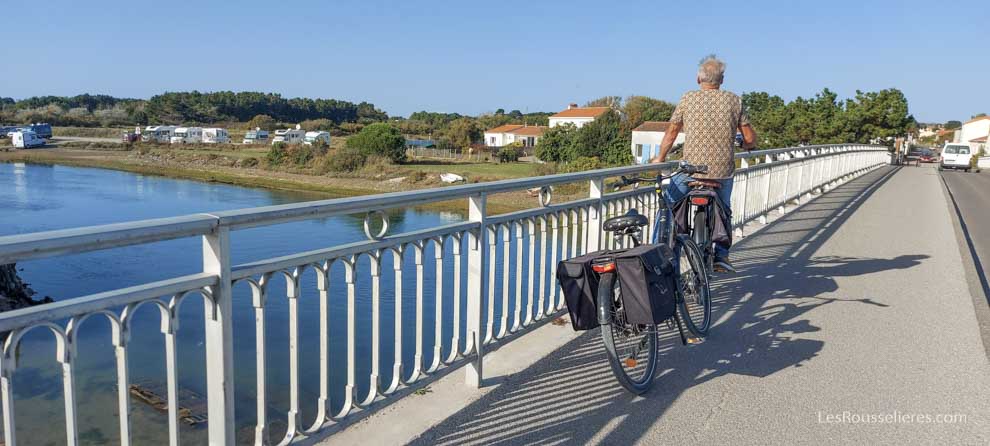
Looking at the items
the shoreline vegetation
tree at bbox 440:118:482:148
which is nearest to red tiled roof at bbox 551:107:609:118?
tree at bbox 440:118:482:148

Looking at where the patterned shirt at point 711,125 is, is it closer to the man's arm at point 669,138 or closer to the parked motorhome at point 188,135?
the man's arm at point 669,138

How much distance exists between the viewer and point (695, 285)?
498 centimetres

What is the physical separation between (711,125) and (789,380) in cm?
221

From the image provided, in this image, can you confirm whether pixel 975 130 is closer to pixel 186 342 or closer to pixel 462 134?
pixel 462 134

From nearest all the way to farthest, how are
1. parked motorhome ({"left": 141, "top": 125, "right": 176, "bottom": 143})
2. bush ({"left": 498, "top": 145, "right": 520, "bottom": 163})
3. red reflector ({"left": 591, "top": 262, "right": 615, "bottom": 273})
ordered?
red reflector ({"left": 591, "top": 262, "right": 615, "bottom": 273}) → bush ({"left": 498, "top": 145, "right": 520, "bottom": 163}) → parked motorhome ({"left": 141, "top": 125, "right": 176, "bottom": 143})

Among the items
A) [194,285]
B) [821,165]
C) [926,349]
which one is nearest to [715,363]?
[926,349]

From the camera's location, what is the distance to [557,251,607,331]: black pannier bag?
369cm

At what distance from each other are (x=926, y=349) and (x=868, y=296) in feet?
4.96

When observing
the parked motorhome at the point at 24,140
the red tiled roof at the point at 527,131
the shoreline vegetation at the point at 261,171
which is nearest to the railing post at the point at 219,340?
the shoreline vegetation at the point at 261,171

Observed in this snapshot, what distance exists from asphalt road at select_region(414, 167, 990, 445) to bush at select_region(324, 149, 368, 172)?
169ft

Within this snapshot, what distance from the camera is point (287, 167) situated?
58.2 m

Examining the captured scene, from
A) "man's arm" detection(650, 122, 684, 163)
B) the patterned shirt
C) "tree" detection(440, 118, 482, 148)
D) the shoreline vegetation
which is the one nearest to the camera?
the patterned shirt

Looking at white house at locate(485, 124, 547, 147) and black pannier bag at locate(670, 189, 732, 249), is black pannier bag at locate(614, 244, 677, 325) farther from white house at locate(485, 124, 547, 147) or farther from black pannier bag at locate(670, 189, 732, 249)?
white house at locate(485, 124, 547, 147)

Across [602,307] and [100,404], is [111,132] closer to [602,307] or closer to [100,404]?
[100,404]
